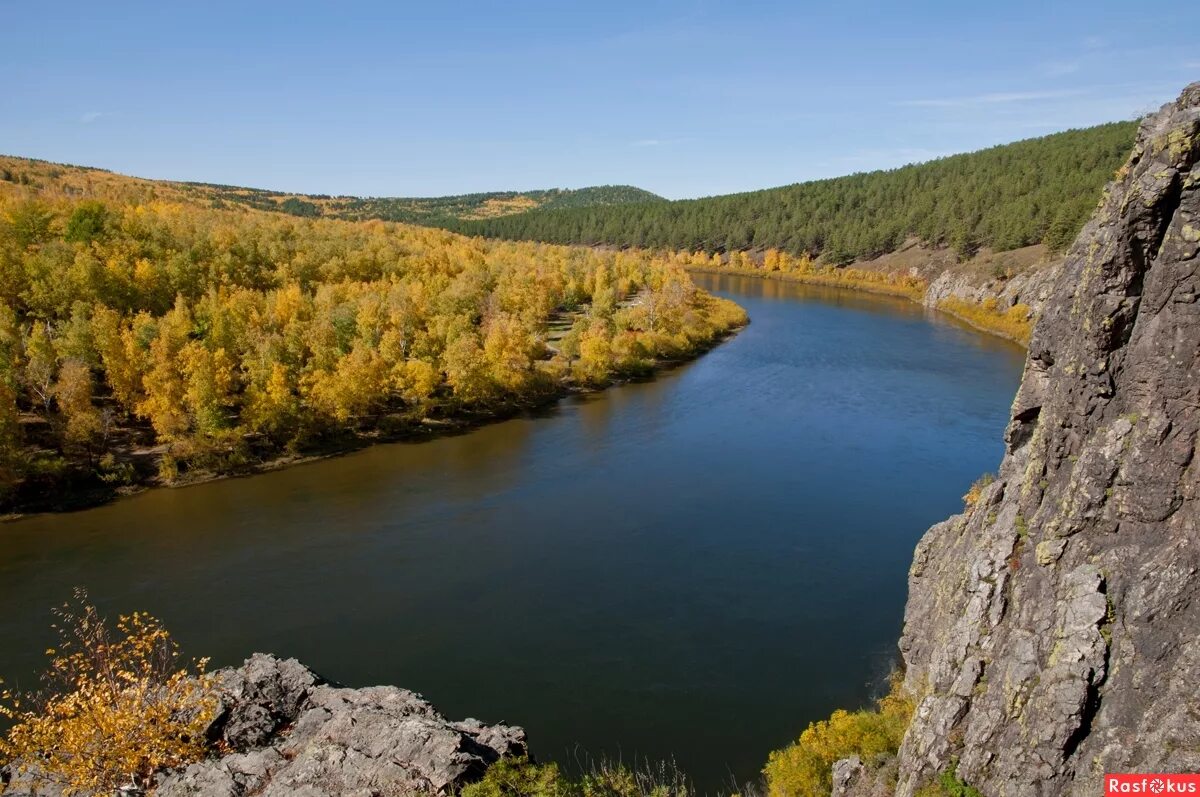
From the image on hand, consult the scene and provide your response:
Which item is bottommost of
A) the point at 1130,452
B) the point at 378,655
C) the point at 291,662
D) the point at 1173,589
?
the point at 378,655

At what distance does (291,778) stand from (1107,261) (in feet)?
53.5

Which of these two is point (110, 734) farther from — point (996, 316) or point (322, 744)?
point (996, 316)

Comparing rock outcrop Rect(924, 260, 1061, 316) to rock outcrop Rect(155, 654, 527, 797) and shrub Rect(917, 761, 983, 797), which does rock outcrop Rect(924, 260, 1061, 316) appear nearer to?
shrub Rect(917, 761, 983, 797)

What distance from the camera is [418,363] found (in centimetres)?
4291

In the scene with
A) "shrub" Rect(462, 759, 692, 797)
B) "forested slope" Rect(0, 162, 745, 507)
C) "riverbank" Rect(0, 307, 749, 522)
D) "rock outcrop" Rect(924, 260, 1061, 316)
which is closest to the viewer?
"shrub" Rect(462, 759, 692, 797)

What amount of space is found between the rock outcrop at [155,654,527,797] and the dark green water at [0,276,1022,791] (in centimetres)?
521

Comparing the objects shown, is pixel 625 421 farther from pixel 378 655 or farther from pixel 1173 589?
pixel 1173 589

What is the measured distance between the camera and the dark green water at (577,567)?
19.5 meters

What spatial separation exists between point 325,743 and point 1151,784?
13024 millimetres

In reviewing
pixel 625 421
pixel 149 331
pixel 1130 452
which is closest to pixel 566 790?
pixel 1130 452

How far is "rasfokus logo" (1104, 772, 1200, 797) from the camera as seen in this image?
30.9ft

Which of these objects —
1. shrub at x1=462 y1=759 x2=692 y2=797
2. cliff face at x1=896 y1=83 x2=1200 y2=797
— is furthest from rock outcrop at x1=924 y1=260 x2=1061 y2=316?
shrub at x1=462 y1=759 x2=692 y2=797

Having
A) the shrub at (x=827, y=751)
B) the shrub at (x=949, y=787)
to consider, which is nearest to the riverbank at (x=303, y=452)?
the shrub at (x=827, y=751)

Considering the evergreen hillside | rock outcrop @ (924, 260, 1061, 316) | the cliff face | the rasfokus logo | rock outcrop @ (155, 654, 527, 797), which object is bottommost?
rock outcrop @ (155, 654, 527, 797)
